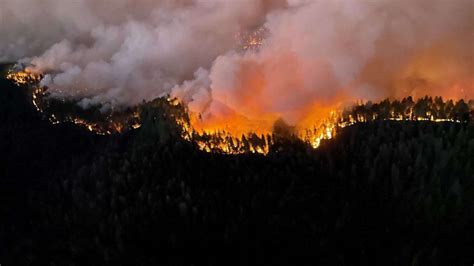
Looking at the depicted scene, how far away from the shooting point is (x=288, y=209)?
530 feet

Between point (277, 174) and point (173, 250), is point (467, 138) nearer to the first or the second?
point (277, 174)


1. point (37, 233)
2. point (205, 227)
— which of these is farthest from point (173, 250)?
point (37, 233)

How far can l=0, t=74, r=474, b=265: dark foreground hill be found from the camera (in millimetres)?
146750

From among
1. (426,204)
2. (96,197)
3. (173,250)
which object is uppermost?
(96,197)

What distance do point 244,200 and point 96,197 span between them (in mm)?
62357

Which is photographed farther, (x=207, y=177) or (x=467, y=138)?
(x=207, y=177)

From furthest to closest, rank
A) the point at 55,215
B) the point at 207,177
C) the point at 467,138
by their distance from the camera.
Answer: the point at 55,215, the point at 207,177, the point at 467,138

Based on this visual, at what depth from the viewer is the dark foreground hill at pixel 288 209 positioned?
14675 cm

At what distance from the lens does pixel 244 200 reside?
168 m

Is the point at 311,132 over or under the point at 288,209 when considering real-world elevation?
over

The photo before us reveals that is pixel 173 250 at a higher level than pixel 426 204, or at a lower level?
lower

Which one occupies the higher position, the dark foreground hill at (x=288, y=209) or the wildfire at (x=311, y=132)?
the wildfire at (x=311, y=132)

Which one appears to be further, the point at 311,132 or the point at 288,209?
the point at 311,132

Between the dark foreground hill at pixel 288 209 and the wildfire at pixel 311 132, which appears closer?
the dark foreground hill at pixel 288 209
